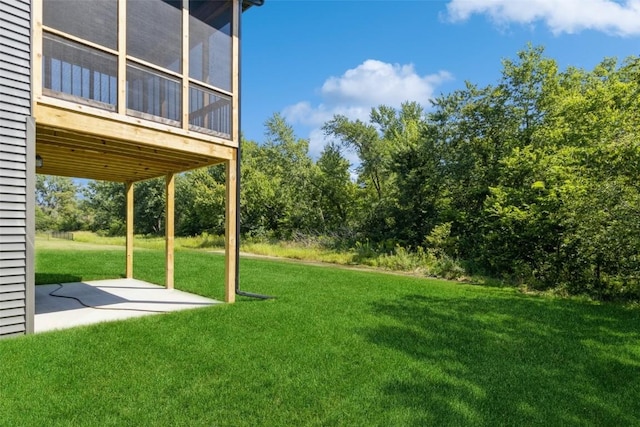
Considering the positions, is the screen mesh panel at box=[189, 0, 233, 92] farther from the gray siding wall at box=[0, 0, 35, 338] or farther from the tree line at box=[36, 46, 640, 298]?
the tree line at box=[36, 46, 640, 298]

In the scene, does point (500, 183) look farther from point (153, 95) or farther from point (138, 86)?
point (138, 86)

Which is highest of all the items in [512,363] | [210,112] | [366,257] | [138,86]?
[138,86]

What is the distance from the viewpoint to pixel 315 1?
1148 centimetres

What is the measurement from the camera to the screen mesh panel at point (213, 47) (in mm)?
6180

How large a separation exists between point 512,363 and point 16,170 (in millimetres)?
6061

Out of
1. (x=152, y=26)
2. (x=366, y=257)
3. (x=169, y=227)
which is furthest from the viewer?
(x=366, y=257)

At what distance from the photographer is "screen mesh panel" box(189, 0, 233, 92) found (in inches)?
243

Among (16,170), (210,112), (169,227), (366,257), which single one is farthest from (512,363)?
(366,257)

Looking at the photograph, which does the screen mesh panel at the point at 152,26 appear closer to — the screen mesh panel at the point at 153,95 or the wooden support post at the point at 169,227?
the screen mesh panel at the point at 153,95

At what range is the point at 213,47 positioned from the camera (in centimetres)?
629

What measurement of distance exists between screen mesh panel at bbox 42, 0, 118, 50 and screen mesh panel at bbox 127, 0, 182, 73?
1.14 feet

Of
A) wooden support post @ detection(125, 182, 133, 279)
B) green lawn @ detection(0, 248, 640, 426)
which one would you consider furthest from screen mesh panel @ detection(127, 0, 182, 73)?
green lawn @ detection(0, 248, 640, 426)

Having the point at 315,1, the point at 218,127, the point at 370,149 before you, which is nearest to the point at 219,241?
the point at 370,149

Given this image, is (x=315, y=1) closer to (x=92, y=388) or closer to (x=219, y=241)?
(x=92, y=388)
